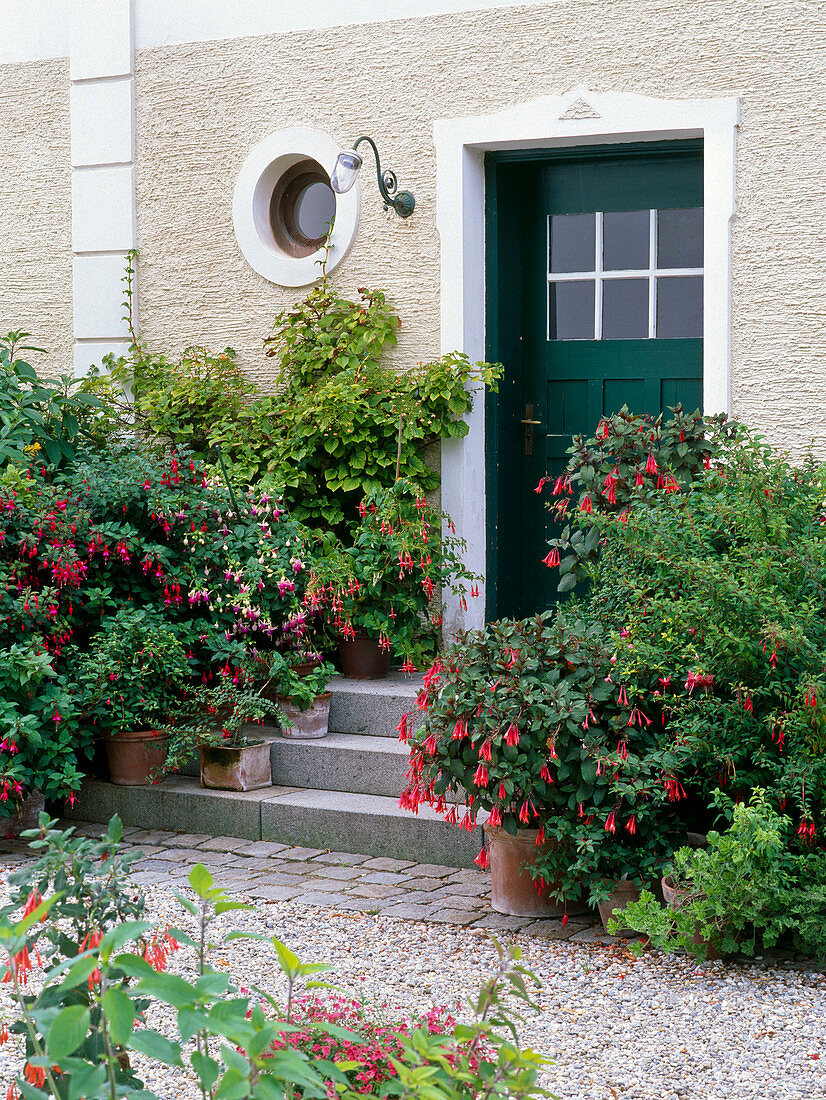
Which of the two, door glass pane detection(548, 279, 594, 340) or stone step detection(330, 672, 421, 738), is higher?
door glass pane detection(548, 279, 594, 340)

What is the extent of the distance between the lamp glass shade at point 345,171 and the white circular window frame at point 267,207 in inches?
15.9

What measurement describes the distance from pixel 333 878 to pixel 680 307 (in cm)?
334

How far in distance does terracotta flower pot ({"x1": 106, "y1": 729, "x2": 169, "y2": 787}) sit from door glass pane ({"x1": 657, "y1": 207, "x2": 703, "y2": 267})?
3.38 meters

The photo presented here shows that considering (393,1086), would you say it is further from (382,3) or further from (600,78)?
(382,3)

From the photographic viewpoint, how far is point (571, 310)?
6738 mm

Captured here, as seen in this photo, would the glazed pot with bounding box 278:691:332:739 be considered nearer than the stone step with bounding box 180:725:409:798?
No

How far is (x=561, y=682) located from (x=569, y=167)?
347 centimetres

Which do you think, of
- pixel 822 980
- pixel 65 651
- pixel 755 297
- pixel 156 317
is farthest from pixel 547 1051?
pixel 156 317

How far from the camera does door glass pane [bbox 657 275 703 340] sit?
6383mm

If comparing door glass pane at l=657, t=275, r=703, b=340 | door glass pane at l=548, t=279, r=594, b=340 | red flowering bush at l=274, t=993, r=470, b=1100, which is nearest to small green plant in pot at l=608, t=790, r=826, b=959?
red flowering bush at l=274, t=993, r=470, b=1100

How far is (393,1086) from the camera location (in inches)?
82.5

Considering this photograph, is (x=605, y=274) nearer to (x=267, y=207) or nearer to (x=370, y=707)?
(x=267, y=207)

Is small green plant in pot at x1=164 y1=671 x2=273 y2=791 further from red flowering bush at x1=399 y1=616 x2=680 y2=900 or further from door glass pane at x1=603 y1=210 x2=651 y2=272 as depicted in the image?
door glass pane at x1=603 y1=210 x2=651 y2=272

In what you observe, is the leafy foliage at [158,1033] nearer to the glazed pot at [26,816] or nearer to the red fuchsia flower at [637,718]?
the red fuchsia flower at [637,718]
